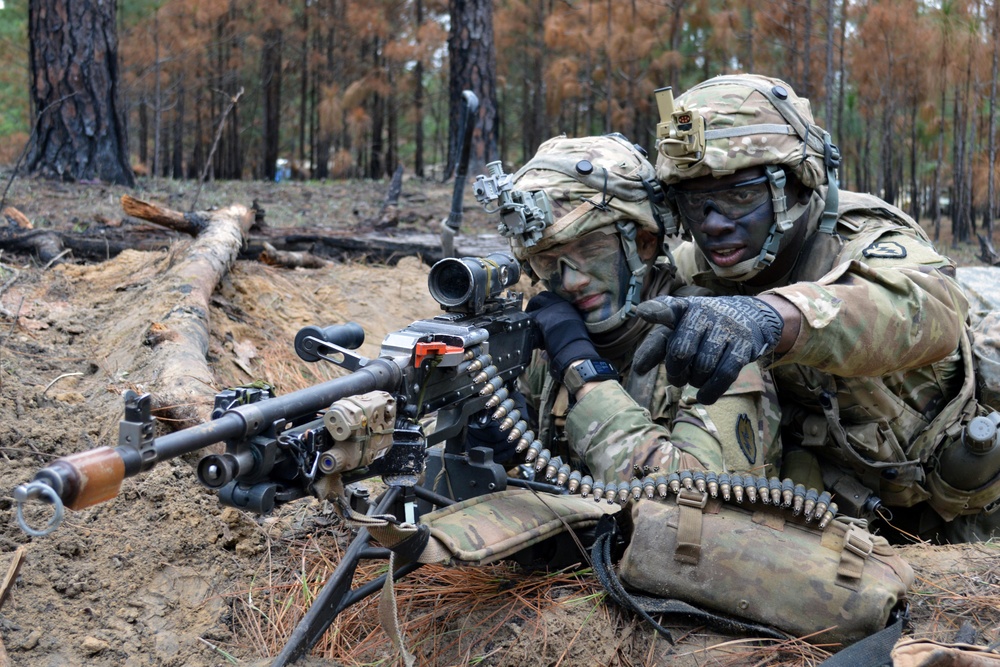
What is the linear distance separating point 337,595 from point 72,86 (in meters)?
8.12

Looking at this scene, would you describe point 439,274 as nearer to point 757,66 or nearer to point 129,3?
point 757,66

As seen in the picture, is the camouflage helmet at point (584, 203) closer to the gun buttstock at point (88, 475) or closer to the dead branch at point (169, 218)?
the gun buttstock at point (88, 475)

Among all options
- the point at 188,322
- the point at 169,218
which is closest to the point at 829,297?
the point at 188,322

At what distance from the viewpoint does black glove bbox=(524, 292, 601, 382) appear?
3475 mm

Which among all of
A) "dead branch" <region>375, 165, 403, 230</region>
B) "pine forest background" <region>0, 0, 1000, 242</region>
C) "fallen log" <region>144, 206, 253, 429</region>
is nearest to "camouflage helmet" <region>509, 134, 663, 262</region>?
"fallen log" <region>144, 206, 253, 429</region>

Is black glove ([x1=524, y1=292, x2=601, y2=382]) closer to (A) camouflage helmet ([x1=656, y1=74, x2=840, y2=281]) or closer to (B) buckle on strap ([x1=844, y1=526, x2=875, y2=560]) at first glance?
(A) camouflage helmet ([x1=656, y1=74, x2=840, y2=281])

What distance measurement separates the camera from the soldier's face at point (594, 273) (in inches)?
144

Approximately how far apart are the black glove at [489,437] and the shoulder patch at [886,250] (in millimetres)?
1465

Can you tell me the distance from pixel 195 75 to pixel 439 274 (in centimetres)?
2282

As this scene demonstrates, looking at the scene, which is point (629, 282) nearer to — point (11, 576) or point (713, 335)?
point (713, 335)

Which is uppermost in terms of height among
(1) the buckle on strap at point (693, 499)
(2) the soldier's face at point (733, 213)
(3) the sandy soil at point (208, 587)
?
(2) the soldier's face at point (733, 213)

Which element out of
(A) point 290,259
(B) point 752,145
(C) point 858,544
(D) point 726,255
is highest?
(B) point 752,145

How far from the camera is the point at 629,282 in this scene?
3707 millimetres

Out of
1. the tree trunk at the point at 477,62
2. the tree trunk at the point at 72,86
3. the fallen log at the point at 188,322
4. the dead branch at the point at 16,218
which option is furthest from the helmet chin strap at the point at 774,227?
the tree trunk at the point at 477,62
